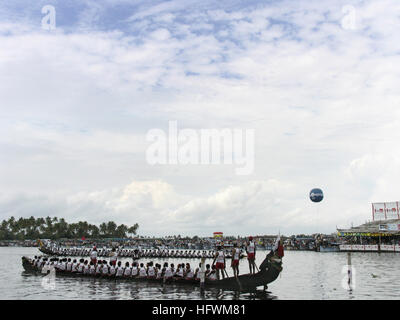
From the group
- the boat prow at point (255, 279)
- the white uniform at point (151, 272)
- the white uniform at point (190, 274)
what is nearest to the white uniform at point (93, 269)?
the white uniform at point (151, 272)

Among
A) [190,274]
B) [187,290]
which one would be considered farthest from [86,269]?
[187,290]

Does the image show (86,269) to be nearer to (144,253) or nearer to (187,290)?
(187,290)

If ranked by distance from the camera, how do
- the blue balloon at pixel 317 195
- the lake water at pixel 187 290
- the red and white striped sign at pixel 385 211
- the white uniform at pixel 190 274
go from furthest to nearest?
the red and white striped sign at pixel 385 211
the blue balloon at pixel 317 195
the white uniform at pixel 190 274
the lake water at pixel 187 290

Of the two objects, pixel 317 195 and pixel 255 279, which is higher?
pixel 317 195

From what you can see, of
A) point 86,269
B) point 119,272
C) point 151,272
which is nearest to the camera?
point 151,272

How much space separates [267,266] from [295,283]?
800 centimetres

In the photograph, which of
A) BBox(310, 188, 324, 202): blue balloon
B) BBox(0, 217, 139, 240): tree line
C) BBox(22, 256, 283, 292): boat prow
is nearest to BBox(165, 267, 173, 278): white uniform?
BBox(22, 256, 283, 292): boat prow

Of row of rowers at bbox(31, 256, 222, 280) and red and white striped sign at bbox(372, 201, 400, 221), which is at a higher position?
red and white striped sign at bbox(372, 201, 400, 221)

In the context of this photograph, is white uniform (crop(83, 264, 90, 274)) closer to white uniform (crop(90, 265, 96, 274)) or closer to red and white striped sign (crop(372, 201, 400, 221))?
white uniform (crop(90, 265, 96, 274))

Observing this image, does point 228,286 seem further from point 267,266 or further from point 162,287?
point 162,287

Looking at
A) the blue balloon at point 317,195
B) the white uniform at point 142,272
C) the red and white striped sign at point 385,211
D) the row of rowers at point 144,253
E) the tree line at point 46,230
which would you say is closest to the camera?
the white uniform at point 142,272

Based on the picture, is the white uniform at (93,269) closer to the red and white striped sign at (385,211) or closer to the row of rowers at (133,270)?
the row of rowers at (133,270)
